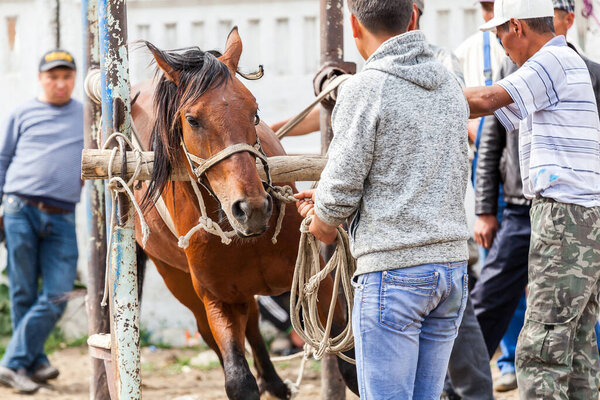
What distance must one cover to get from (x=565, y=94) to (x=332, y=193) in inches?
45.7

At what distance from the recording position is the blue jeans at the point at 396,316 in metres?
2.43

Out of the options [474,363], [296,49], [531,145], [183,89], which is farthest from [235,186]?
[296,49]

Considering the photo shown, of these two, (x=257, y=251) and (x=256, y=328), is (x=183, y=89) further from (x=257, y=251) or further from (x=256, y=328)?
(x=256, y=328)

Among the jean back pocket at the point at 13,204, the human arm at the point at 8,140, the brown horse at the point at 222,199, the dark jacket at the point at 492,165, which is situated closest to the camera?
the brown horse at the point at 222,199

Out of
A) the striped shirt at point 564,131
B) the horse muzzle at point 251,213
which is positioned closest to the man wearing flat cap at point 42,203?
the horse muzzle at point 251,213

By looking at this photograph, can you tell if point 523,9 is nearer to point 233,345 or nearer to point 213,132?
point 213,132

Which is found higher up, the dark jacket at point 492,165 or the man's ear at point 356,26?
the man's ear at point 356,26

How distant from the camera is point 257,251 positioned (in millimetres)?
3572

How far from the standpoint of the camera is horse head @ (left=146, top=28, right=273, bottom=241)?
294 centimetres

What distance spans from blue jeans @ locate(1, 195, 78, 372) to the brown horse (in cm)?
185

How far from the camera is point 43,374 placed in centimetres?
583

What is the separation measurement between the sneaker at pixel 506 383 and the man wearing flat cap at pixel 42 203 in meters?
2.99

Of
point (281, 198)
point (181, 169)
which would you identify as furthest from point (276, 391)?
point (181, 169)

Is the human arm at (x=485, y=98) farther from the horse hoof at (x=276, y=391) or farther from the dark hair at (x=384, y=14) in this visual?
the horse hoof at (x=276, y=391)
